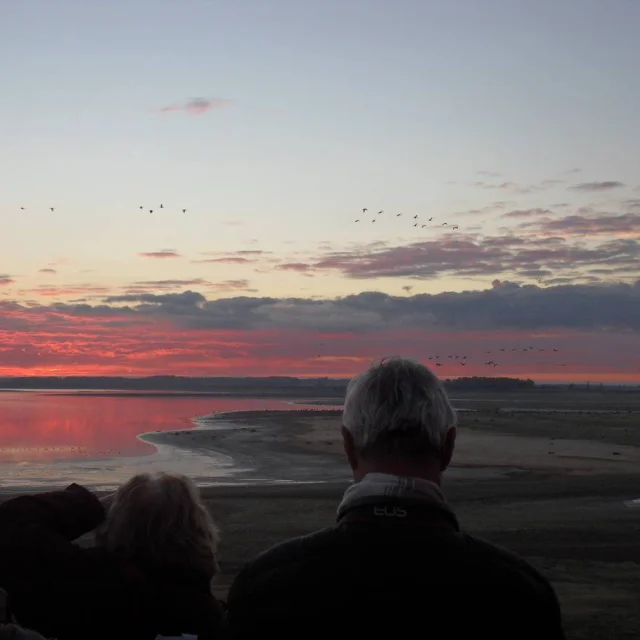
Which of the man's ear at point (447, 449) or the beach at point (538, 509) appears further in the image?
the beach at point (538, 509)

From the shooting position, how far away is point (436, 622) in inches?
73.0

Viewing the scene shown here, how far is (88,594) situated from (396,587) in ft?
4.45

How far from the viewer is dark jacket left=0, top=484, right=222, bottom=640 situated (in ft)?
9.13

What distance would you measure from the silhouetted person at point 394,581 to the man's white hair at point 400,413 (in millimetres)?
63

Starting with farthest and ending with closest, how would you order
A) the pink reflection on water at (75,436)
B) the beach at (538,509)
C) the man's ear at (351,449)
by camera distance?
the pink reflection on water at (75,436) → the beach at (538,509) → the man's ear at (351,449)

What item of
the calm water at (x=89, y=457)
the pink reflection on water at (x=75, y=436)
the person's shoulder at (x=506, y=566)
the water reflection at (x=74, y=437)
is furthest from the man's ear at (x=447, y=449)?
the pink reflection on water at (x=75, y=436)

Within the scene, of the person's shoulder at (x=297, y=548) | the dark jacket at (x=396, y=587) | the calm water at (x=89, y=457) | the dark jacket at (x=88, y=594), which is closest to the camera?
the dark jacket at (x=396, y=587)

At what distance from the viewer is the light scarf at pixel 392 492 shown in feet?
6.55

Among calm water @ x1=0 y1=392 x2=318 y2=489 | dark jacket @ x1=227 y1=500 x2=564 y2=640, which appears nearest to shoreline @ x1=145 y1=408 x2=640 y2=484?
calm water @ x1=0 y1=392 x2=318 y2=489

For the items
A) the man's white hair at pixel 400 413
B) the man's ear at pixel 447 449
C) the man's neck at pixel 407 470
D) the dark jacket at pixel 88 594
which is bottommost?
the dark jacket at pixel 88 594

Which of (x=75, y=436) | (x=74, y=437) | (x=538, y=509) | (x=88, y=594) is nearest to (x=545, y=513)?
(x=538, y=509)

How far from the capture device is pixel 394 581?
1.88 m

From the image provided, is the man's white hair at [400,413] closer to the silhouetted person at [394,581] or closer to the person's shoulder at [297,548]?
the silhouetted person at [394,581]

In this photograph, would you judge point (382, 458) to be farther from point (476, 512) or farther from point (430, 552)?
point (476, 512)
